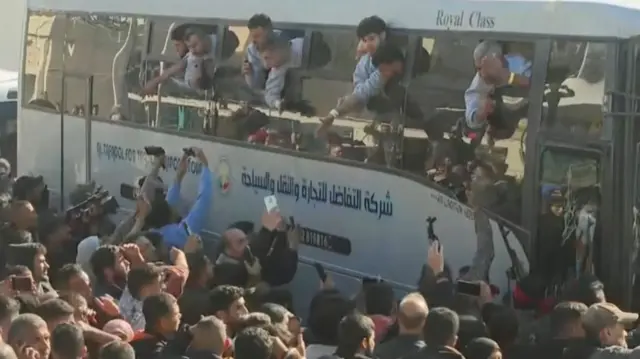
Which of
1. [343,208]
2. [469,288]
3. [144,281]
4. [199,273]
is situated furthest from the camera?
[343,208]

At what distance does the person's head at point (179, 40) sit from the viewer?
1205 centimetres

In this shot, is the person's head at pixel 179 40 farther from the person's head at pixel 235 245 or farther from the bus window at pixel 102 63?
the person's head at pixel 235 245

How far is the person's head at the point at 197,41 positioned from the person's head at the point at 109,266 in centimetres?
347

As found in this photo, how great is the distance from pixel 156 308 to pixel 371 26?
3.69m

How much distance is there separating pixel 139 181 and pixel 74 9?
248 cm

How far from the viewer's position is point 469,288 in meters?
8.41

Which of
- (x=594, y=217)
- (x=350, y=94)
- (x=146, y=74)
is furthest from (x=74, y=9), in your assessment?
(x=594, y=217)

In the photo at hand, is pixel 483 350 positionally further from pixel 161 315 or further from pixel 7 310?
pixel 7 310

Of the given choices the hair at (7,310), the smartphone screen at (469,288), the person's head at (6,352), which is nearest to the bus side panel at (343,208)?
the smartphone screen at (469,288)

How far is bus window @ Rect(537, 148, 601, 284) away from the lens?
26.8 feet

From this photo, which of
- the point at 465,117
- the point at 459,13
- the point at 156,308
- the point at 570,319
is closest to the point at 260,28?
the point at 459,13

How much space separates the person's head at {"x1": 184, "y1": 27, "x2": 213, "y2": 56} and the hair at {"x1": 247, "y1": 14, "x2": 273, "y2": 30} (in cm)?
76

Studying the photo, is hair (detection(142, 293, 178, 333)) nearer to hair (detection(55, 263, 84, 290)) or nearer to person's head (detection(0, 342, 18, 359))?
person's head (detection(0, 342, 18, 359))

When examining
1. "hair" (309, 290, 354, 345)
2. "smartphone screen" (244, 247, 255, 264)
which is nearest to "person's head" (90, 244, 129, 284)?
"smartphone screen" (244, 247, 255, 264)
